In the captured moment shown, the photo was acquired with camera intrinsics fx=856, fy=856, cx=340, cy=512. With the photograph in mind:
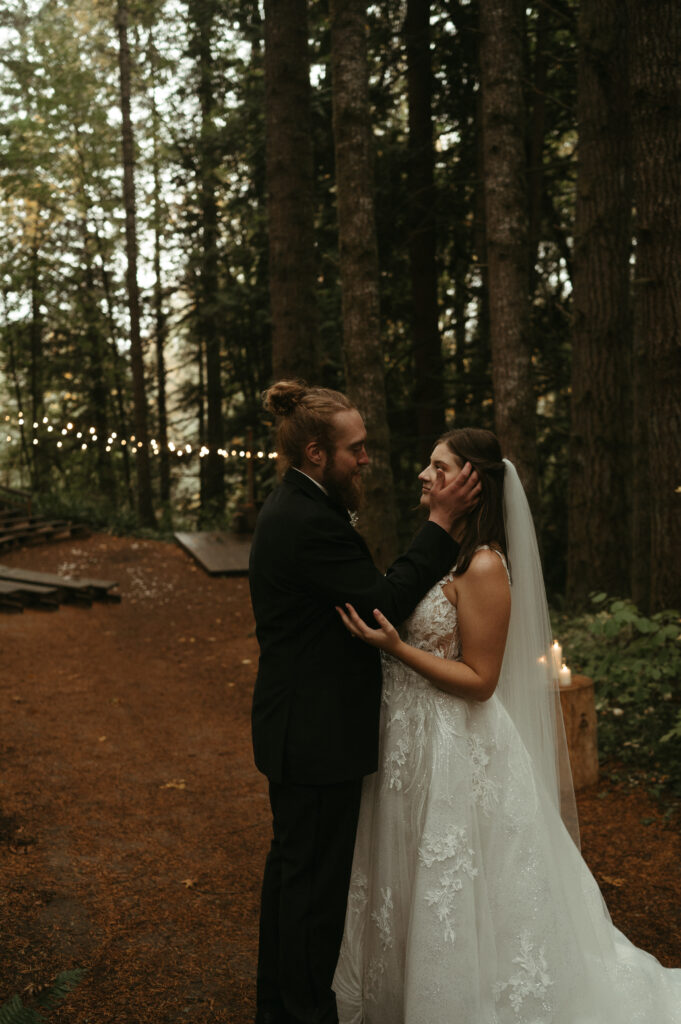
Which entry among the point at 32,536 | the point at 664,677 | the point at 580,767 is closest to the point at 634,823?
the point at 580,767

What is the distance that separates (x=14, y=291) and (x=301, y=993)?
1000 inches

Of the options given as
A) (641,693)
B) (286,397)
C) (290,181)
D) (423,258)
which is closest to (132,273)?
(423,258)

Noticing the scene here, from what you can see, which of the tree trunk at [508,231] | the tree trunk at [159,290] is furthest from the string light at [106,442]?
the tree trunk at [508,231]

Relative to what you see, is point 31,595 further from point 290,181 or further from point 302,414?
point 302,414

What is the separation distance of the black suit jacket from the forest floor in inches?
50.8

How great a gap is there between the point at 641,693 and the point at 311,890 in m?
3.75

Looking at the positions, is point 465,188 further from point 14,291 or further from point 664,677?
point 14,291

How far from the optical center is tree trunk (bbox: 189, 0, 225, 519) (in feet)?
54.8

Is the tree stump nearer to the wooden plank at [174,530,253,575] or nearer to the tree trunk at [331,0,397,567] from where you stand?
the tree trunk at [331,0,397,567]

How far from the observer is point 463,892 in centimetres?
304

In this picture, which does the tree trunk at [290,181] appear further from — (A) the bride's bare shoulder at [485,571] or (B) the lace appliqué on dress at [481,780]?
(B) the lace appliqué on dress at [481,780]

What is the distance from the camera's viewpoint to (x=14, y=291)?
990 inches

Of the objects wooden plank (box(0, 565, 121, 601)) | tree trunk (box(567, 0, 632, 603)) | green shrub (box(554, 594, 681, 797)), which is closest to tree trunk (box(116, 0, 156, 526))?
wooden plank (box(0, 565, 121, 601))

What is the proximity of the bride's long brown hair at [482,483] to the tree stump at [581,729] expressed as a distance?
256cm
